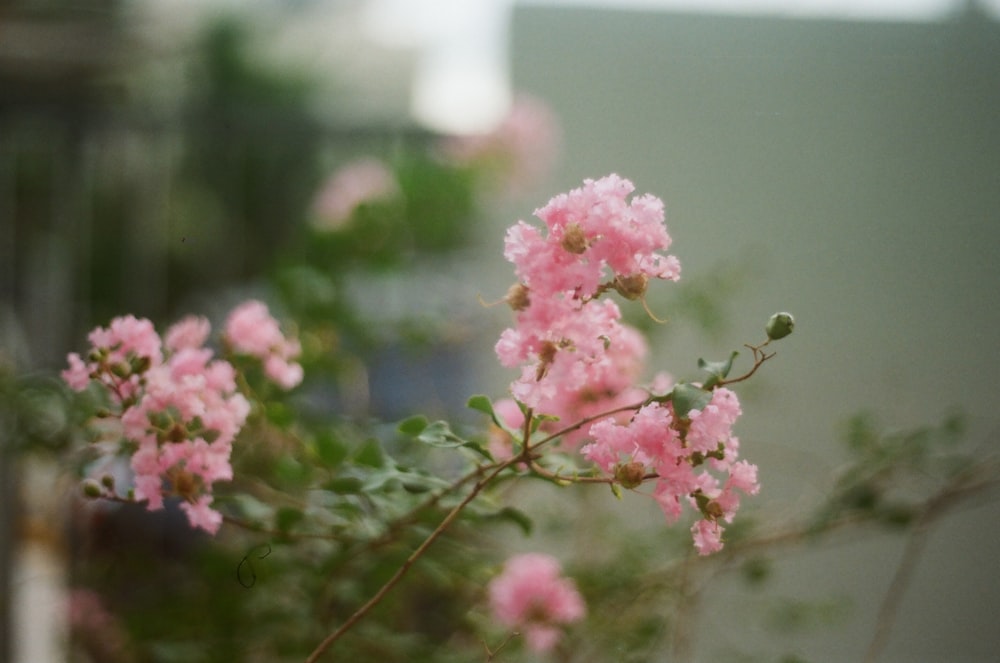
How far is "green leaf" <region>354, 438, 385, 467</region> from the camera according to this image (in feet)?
2.78

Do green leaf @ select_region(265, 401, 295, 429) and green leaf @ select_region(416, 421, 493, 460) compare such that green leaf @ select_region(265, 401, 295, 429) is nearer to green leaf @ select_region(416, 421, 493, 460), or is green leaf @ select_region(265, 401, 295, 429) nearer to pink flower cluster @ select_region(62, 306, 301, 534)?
pink flower cluster @ select_region(62, 306, 301, 534)

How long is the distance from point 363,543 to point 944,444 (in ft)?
2.18

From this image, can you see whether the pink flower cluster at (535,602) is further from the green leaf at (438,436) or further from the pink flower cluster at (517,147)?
the pink flower cluster at (517,147)

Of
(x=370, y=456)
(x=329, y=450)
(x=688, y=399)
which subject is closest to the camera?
(x=688, y=399)

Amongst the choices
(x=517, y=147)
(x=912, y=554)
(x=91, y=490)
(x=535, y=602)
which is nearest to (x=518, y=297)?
(x=91, y=490)

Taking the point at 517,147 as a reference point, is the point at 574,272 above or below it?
below

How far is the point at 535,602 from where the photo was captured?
1.16 metres

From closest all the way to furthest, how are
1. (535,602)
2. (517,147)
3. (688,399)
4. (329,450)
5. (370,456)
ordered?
(688,399)
(370,456)
(329,450)
(535,602)
(517,147)

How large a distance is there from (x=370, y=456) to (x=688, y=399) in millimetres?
325

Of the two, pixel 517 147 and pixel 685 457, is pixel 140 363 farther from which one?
pixel 517 147

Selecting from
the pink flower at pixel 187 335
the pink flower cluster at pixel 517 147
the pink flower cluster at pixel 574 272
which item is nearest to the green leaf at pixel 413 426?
the pink flower cluster at pixel 574 272

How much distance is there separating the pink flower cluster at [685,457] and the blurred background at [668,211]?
0.74 feet

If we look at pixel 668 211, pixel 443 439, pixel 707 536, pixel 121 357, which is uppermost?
pixel 668 211

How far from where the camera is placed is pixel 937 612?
1138 mm
